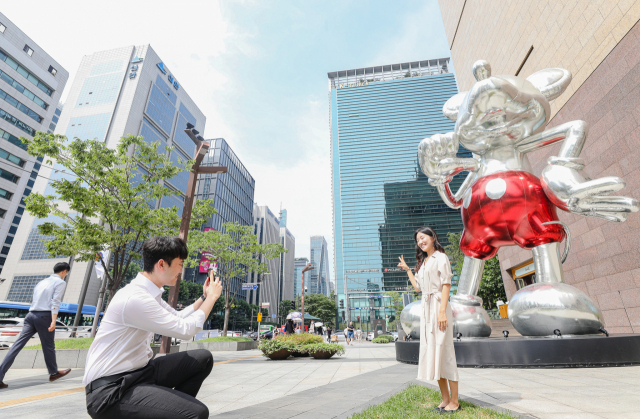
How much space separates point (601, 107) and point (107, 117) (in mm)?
61833

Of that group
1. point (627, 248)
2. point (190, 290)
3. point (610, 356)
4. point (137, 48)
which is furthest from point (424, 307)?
point (137, 48)

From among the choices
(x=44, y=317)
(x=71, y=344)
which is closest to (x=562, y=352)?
(x=44, y=317)

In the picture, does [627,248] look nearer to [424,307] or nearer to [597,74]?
[597,74]

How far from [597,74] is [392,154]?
72032 millimetres

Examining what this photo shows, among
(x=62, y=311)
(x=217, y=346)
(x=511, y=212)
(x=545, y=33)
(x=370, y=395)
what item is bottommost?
(x=370, y=395)

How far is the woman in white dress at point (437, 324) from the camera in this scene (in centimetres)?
282

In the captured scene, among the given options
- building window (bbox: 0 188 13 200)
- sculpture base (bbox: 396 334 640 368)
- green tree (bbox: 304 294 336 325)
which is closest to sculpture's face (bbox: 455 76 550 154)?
sculpture base (bbox: 396 334 640 368)

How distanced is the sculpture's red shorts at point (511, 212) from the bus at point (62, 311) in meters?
28.3

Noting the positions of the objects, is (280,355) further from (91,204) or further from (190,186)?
(91,204)

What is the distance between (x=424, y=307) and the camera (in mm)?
3123

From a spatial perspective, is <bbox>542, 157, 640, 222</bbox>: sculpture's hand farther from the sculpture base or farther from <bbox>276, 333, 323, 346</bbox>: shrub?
<bbox>276, 333, 323, 346</bbox>: shrub

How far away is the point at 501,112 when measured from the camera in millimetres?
5691

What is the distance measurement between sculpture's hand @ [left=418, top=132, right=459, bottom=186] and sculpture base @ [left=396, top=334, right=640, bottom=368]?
318 cm

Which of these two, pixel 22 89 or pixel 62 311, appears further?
pixel 22 89
